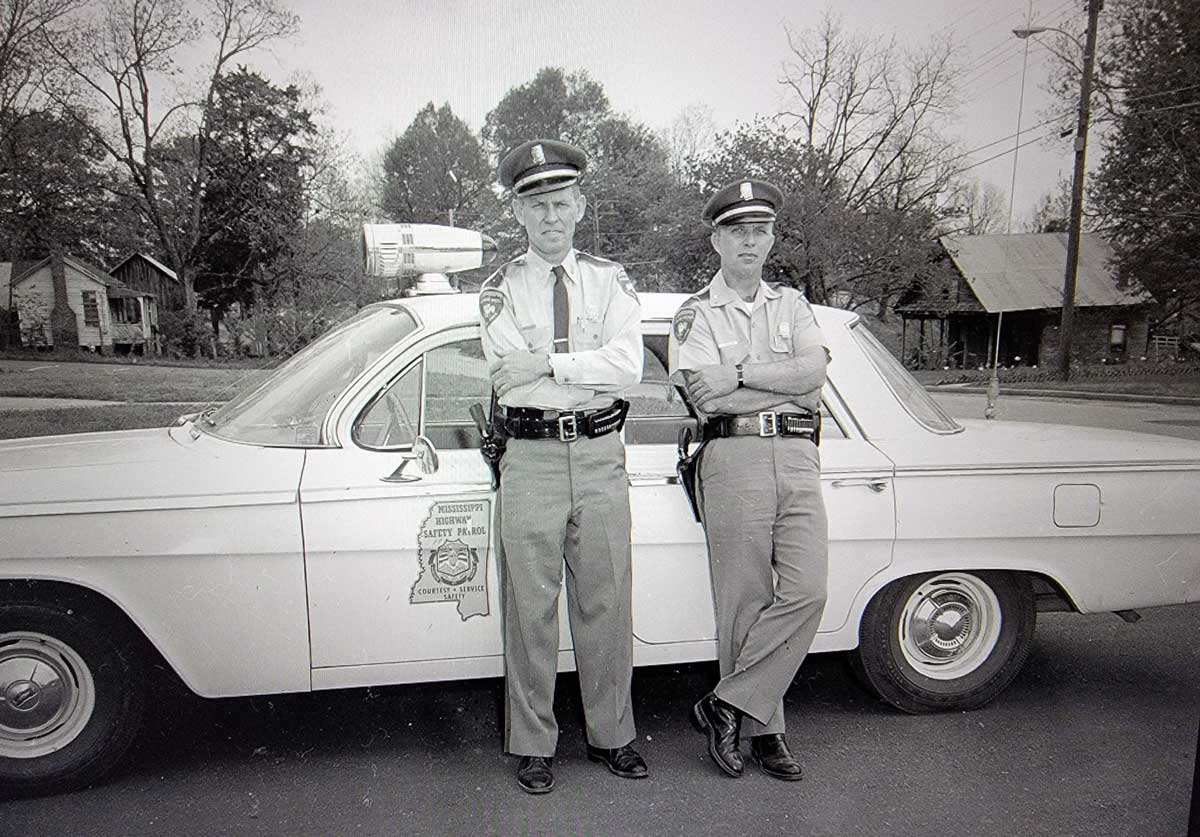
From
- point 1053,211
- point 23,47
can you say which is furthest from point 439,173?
point 1053,211

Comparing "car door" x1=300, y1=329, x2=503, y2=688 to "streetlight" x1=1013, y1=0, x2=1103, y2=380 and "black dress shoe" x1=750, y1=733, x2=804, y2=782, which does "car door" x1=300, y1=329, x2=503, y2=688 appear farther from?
"streetlight" x1=1013, y1=0, x2=1103, y2=380

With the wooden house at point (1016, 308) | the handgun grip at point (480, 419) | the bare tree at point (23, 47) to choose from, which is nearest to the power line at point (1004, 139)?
the wooden house at point (1016, 308)

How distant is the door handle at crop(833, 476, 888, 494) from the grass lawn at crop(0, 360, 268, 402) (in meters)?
2.14

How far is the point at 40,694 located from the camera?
2.39m

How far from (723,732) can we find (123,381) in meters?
2.54

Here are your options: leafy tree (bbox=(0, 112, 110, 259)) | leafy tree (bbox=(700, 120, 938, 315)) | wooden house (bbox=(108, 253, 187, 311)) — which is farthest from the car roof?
leafy tree (bbox=(0, 112, 110, 259))

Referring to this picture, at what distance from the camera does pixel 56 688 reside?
7.89 ft

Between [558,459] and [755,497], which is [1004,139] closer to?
[755,497]

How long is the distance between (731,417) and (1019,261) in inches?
78.6

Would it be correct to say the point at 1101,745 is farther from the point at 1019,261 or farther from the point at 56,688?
the point at 56,688

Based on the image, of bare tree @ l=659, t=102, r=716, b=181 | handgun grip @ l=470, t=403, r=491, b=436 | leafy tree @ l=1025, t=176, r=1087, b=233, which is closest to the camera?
handgun grip @ l=470, t=403, r=491, b=436

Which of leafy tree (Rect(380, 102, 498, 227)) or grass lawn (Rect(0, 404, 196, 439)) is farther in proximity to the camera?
leafy tree (Rect(380, 102, 498, 227))

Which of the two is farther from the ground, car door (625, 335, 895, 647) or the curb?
the curb

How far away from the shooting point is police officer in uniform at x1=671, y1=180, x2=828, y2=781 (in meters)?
2.55
